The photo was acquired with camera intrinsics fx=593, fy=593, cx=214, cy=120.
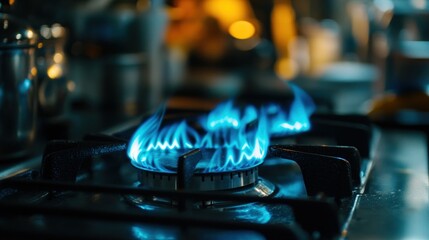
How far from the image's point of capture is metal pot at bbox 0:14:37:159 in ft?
2.31

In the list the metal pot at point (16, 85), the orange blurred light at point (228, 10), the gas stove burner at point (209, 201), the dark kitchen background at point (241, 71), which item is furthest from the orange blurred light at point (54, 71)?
the orange blurred light at point (228, 10)

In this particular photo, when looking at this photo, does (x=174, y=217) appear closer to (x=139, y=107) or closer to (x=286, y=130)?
(x=286, y=130)

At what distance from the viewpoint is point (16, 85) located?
72 cm

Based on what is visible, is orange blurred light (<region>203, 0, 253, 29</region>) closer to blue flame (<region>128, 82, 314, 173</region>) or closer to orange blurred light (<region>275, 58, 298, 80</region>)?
orange blurred light (<region>275, 58, 298, 80</region>)

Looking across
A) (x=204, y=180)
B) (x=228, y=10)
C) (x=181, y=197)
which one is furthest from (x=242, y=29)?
(x=181, y=197)

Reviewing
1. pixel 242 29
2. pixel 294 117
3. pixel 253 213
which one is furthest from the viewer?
pixel 242 29

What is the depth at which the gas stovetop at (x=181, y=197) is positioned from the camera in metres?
0.46

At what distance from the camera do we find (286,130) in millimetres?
818

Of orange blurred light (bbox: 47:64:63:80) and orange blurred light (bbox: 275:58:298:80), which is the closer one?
orange blurred light (bbox: 47:64:63:80)

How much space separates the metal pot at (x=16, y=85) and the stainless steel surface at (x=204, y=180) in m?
0.20

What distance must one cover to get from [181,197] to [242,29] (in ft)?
4.44

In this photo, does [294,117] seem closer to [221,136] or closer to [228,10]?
[221,136]

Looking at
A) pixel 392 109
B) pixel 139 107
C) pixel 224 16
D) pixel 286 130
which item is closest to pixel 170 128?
pixel 286 130

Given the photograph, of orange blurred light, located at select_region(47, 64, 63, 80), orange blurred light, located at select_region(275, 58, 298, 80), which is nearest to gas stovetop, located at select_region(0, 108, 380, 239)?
orange blurred light, located at select_region(47, 64, 63, 80)
